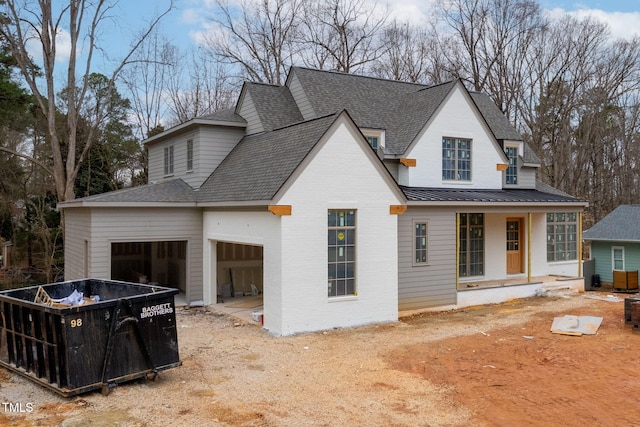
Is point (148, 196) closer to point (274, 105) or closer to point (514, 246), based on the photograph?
point (274, 105)

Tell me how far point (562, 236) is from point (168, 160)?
1581 centimetres

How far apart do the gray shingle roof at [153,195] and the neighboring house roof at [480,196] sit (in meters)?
6.89

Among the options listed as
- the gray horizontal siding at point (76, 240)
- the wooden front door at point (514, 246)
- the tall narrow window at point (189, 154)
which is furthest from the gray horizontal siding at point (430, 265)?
the gray horizontal siding at point (76, 240)

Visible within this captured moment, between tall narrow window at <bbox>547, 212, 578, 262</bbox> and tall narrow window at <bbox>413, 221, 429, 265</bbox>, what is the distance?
7463mm

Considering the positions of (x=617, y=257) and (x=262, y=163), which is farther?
(x=617, y=257)

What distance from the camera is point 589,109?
3641cm

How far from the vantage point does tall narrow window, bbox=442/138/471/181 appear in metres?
17.9

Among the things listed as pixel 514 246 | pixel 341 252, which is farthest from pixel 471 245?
pixel 341 252

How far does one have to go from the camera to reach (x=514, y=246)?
64.7ft

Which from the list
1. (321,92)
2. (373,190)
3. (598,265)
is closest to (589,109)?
(598,265)

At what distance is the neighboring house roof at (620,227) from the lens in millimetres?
23359

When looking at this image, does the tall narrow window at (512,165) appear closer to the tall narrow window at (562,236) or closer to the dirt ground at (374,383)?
the tall narrow window at (562,236)

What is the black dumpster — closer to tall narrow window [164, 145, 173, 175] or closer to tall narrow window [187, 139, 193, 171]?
tall narrow window [187, 139, 193, 171]

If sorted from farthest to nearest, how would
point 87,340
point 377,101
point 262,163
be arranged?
point 377,101 → point 262,163 → point 87,340
